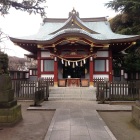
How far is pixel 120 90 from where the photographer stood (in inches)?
614

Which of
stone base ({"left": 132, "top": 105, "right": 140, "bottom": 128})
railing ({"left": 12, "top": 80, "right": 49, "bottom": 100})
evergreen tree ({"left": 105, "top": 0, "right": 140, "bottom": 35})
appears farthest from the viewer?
evergreen tree ({"left": 105, "top": 0, "right": 140, "bottom": 35})

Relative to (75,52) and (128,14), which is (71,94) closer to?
(75,52)

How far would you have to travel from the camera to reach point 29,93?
16422mm

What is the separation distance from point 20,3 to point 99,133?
4.73 meters

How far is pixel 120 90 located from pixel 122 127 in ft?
25.4

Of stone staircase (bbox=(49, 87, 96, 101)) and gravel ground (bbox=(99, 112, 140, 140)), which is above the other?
stone staircase (bbox=(49, 87, 96, 101))

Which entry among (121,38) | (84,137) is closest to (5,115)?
(84,137)

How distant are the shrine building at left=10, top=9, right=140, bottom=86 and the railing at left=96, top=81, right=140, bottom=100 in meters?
5.93

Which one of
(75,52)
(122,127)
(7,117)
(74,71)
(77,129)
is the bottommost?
(122,127)

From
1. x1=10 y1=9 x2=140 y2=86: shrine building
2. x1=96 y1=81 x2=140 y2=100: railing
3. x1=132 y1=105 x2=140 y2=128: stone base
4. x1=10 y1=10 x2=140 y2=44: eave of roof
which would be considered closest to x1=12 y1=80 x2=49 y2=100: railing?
x1=96 y1=81 x2=140 y2=100: railing

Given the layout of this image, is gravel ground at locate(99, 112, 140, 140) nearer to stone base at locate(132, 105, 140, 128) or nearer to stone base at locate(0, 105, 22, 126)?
stone base at locate(132, 105, 140, 128)

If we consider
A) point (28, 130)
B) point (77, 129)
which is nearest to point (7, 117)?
point (28, 130)

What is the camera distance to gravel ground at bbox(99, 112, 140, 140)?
696cm

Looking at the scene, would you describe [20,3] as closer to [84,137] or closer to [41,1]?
[41,1]
